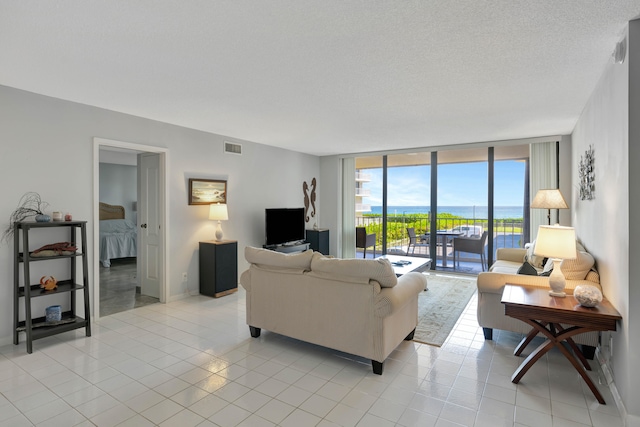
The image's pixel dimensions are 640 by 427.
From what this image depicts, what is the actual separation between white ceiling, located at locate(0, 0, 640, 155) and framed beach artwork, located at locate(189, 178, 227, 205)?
1.05 m

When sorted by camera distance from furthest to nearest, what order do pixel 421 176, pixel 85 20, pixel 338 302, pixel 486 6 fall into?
pixel 421 176 < pixel 338 302 < pixel 85 20 < pixel 486 6

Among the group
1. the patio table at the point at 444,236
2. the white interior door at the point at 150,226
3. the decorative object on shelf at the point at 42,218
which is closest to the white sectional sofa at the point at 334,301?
the decorative object on shelf at the point at 42,218

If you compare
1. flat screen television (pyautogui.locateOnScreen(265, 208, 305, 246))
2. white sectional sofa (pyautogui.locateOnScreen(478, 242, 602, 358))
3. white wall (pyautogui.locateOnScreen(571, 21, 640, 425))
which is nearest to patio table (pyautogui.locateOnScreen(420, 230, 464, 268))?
flat screen television (pyautogui.locateOnScreen(265, 208, 305, 246))

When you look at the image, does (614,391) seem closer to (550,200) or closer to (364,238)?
(550,200)

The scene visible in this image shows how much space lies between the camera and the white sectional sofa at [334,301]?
2.75 m

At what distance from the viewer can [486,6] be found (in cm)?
193

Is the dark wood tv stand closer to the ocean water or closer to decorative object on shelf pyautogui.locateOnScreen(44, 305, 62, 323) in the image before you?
the ocean water

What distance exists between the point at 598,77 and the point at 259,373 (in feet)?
12.3

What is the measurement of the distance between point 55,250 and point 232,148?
290 centimetres

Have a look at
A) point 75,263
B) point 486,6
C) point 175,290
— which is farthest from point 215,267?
point 486,6

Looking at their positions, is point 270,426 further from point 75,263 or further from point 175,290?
point 175,290

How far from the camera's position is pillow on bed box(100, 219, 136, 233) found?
25.7 ft

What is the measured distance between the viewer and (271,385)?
2584 mm

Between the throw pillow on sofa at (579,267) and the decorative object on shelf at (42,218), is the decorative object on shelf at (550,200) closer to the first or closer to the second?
the throw pillow on sofa at (579,267)
